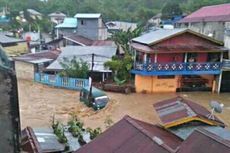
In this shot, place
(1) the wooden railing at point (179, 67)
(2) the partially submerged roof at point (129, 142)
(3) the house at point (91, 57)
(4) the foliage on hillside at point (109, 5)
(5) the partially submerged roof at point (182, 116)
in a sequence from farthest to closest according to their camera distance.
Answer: (4) the foliage on hillside at point (109, 5)
(3) the house at point (91, 57)
(1) the wooden railing at point (179, 67)
(5) the partially submerged roof at point (182, 116)
(2) the partially submerged roof at point (129, 142)

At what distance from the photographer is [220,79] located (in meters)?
23.8

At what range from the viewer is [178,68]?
2309 cm

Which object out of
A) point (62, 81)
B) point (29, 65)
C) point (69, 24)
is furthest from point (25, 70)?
point (69, 24)

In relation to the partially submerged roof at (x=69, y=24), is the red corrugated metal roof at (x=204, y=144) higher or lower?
lower

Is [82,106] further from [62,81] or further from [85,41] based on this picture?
[85,41]

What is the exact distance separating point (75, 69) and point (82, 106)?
224 inches

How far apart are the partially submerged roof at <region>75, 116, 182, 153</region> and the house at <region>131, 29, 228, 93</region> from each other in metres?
14.9

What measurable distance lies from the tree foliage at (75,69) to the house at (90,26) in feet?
55.1

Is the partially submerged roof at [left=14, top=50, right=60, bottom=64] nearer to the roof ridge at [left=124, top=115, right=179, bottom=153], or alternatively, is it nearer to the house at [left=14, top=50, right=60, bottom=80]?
the house at [left=14, top=50, right=60, bottom=80]

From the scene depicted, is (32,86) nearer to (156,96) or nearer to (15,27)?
(156,96)

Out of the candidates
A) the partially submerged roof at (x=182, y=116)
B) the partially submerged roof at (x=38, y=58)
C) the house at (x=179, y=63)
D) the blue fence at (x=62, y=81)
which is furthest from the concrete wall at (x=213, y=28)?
the partially submerged roof at (x=182, y=116)

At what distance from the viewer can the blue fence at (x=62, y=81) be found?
2484 centimetres

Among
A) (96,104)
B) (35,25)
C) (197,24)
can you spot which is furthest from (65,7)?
(96,104)

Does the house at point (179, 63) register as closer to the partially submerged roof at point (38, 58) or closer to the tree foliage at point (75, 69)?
the tree foliage at point (75, 69)
